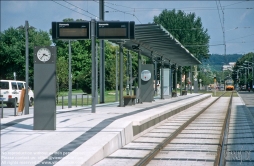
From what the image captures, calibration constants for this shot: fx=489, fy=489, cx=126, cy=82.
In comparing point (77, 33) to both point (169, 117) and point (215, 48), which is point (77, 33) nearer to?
point (169, 117)

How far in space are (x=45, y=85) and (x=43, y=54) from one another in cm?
91

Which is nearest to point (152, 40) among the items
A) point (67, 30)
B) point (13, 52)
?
point (67, 30)

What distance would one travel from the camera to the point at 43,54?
14.1 metres

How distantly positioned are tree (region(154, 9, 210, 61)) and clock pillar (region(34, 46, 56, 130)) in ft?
150

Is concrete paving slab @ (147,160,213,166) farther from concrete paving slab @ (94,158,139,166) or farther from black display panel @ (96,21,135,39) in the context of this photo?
black display panel @ (96,21,135,39)

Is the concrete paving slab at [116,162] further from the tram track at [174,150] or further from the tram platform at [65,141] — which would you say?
the tram platform at [65,141]

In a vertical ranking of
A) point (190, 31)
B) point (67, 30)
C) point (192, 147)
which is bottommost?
point (192, 147)

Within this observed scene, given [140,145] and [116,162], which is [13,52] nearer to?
[140,145]

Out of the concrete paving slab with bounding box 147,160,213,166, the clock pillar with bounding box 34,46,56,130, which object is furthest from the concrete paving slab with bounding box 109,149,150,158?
the clock pillar with bounding box 34,46,56,130

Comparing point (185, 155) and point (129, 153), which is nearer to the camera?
point (185, 155)

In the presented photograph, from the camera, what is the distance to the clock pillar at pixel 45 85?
554 inches

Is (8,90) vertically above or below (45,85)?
below

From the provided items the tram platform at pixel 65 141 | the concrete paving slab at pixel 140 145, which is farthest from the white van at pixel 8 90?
the concrete paving slab at pixel 140 145

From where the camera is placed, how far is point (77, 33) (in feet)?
71.8
